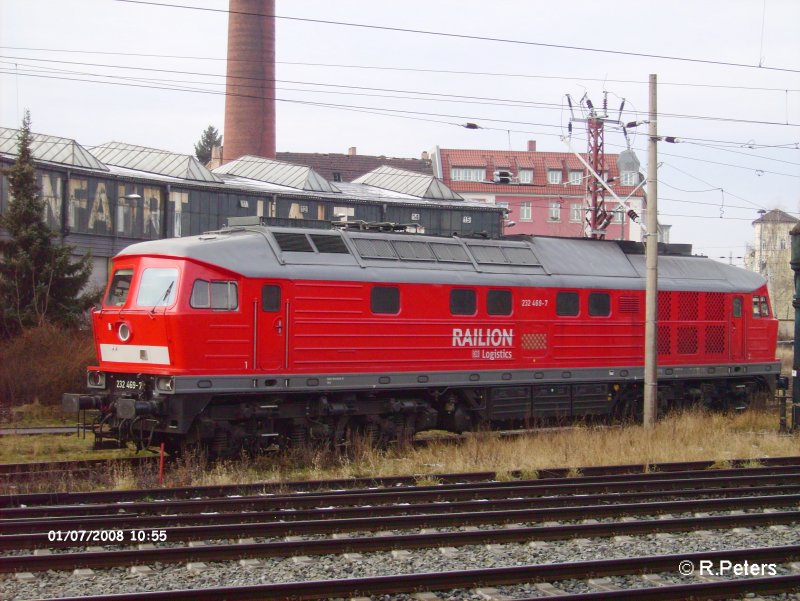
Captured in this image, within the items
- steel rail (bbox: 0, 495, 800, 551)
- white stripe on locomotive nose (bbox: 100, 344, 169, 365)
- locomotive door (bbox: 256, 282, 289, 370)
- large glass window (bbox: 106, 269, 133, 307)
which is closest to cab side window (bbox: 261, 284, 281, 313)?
locomotive door (bbox: 256, 282, 289, 370)

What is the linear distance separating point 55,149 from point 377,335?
28.9m

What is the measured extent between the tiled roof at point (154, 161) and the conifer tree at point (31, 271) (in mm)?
17211

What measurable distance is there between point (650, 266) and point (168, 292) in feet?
33.1

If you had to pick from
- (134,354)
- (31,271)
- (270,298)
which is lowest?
(134,354)

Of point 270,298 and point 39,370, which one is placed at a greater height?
point 270,298

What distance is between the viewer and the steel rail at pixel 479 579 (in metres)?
8.11

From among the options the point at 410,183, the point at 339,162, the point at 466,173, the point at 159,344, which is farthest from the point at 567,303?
the point at 466,173

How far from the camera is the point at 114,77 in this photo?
93.1 feet

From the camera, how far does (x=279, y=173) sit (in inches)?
2136

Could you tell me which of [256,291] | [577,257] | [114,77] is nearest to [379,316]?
[256,291]

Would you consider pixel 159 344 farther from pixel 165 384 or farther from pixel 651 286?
pixel 651 286

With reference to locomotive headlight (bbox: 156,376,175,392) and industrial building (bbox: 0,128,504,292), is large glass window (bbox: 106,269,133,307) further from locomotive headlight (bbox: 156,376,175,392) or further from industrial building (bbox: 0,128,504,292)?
industrial building (bbox: 0,128,504,292)

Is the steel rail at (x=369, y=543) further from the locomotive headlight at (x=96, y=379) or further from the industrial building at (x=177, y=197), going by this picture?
the industrial building at (x=177, y=197)

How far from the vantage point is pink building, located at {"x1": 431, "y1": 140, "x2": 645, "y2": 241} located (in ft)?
274
